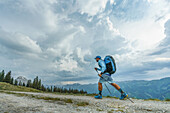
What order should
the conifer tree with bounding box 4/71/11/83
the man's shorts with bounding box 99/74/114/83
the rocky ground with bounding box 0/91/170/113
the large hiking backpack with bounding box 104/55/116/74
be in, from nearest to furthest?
1. the rocky ground with bounding box 0/91/170/113
2. the man's shorts with bounding box 99/74/114/83
3. the large hiking backpack with bounding box 104/55/116/74
4. the conifer tree with bounding box 4/71/11/83

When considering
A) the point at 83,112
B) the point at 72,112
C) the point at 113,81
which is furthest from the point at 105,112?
the point at 113,81

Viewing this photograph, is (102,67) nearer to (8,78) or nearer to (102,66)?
(102,66)

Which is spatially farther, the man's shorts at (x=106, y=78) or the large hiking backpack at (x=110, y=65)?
the large hiking backpack at (x=110, y=65)

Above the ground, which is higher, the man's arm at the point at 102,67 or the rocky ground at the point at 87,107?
the man's arm at the point at 102,67

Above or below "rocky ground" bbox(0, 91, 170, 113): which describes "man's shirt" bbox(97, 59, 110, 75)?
above

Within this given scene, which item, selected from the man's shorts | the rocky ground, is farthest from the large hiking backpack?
the rocky ground

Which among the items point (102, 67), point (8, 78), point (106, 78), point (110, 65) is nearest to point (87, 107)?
point (106, 78)

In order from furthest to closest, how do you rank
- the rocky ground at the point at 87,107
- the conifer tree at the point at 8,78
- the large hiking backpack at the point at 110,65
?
the conifer tree at the point at 8,78 < the large hiking backpack at the point at 110,65 < the rocky ground at the point at 87,107

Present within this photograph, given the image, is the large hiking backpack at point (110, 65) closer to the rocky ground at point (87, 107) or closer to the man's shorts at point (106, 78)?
the man's shorts at point (106, 78)

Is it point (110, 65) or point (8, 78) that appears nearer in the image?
point (110, 65)

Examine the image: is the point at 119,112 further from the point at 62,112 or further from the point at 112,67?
the point at 112,67

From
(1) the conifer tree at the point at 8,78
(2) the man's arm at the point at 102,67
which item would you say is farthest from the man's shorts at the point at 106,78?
(1) the conifer tree at the point at 8,78

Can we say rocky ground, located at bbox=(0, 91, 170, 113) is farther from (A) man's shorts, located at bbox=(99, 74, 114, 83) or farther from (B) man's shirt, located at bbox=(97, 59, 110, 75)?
(B) man's shirt, located at bbox=(97, 59, 110, 75)

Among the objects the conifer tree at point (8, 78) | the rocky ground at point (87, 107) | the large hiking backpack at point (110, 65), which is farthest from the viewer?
the conifer tree at point (8, 78)
